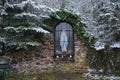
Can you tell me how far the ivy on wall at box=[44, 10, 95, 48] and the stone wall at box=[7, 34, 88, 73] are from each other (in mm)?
256

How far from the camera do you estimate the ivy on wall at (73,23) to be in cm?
964

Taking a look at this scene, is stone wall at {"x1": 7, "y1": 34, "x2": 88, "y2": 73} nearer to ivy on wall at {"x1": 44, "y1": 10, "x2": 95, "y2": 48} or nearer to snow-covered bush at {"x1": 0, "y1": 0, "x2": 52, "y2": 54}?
ivy on wall at {"x1": 44, "y1": 10, "x2": 95, "y2": 48}

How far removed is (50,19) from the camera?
9797mm

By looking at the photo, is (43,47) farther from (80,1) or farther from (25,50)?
(80,1)

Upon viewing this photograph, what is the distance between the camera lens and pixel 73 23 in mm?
9828

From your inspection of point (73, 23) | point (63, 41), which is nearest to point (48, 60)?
point (63, 41)

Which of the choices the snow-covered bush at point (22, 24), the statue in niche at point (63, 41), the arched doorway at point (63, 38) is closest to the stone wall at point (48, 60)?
the arched doorway at point (63, 38)

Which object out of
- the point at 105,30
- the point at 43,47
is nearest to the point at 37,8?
the point at 43,47

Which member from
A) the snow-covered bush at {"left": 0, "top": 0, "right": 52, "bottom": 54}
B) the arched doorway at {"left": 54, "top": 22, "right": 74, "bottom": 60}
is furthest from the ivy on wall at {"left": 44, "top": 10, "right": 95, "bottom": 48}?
the snow-covered bush at {"left": 0, "top": 0, "right": 52, "bottom": 54}

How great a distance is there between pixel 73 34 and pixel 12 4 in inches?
99.1

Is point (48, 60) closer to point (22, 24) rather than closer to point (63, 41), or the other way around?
point (63, 41)

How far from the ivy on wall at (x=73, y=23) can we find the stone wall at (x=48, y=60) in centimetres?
26

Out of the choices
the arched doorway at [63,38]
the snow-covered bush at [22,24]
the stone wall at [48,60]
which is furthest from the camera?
the arched doorway at [63,38]

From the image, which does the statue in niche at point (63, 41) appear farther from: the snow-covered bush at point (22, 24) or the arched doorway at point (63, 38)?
the snow-covered bush at point (22, 24)
